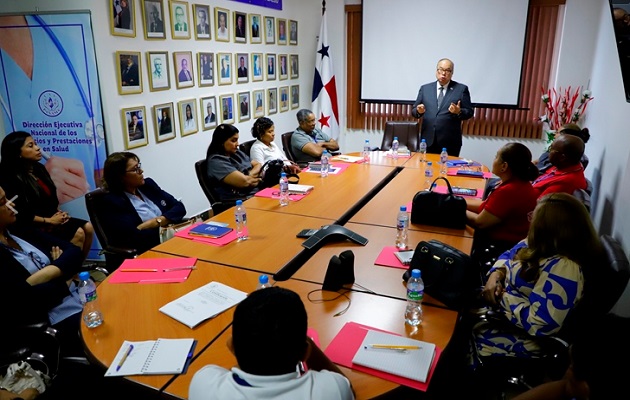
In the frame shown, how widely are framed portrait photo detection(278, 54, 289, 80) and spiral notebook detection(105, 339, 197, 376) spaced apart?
5.11m

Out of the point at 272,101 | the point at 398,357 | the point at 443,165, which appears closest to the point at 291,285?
the point at 398,357

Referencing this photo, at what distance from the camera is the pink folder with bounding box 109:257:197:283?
6.64 ft

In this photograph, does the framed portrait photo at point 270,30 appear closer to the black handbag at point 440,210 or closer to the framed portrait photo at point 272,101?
the framed portrait photo at point 272,101

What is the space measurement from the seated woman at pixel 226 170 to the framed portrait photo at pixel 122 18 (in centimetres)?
116

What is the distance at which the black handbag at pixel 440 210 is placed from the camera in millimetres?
2586

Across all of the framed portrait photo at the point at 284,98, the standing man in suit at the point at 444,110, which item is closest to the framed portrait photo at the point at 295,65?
the framed portrait photo at the point at 284,98

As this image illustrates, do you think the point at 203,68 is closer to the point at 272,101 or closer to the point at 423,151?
the point at 272,101

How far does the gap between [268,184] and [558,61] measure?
418 cm

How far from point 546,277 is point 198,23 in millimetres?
4160

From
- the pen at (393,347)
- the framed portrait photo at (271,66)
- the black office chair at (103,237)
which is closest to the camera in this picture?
the pen at (393,347)

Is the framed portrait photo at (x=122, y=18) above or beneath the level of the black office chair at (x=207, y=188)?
above

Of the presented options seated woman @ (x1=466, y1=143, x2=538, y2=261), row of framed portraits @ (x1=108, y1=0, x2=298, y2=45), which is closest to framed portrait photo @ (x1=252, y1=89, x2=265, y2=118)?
row of framed portraits @ (x1=108, y1=0, x2=298, y2=45)

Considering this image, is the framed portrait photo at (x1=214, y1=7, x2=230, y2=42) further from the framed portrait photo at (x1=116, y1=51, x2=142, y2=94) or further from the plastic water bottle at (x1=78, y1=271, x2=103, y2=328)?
the plastic water bottle at (x1=78, y1=271, x2=103, y2=328)

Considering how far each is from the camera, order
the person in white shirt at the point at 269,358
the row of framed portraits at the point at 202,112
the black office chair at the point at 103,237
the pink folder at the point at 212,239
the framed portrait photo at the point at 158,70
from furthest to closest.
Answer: the framed portrait photo at the point at 158,70
the row of framed portraits at the point at 202,112
the black office chair at the point at 103,237
the pink folder at the point at 212,239
the person in white shirt at the point at 269,358
